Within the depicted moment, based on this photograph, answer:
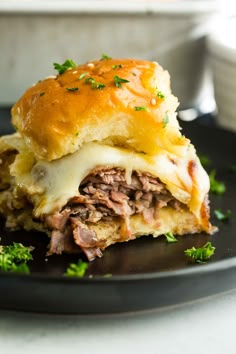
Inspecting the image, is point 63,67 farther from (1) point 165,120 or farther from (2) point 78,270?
(2) point 78,270

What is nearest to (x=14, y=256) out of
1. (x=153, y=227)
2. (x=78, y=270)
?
(x=78, y=270)

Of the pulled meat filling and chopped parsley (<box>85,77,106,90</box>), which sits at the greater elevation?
chopped parsley (<box>85,77,106,90</box>)

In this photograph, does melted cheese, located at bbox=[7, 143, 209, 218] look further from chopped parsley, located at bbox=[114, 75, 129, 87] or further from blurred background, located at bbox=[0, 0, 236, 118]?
blurred background, located at bbox=[0, 0, 236, 118]

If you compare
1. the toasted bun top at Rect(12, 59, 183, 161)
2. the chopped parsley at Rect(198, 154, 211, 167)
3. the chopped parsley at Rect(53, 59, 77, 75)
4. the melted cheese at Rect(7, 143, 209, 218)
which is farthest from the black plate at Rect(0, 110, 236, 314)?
the chopped parsley at Rect(198, 154, 211, 167)

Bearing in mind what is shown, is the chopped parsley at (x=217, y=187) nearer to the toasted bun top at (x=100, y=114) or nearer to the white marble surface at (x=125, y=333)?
the toasted bun top at (x=100, y=114)

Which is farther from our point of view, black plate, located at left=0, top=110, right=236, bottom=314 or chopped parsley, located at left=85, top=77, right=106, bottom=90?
chopped parsley, located at left=85, top=77, right=106, bottom=90

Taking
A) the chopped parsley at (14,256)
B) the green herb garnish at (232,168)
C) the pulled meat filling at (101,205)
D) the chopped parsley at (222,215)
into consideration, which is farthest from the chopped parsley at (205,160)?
the chopped parsley at (14,256)
